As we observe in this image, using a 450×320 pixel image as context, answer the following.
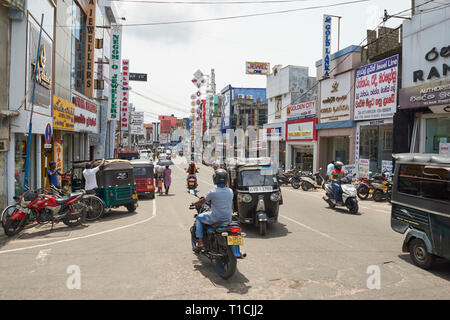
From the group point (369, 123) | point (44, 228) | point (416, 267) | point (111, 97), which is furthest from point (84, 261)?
point (111, 97)

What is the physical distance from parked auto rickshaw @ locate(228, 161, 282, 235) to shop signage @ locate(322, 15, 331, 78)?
54.1ft

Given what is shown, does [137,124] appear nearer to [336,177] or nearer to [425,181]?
[336,177]

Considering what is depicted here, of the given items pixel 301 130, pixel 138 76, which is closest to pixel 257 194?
pixel 301 130

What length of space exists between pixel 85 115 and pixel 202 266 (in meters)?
18.4

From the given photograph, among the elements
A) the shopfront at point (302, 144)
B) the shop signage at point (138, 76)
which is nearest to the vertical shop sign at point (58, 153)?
the shopfront at point (302, 144)

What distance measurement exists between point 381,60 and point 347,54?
3036 millimetres

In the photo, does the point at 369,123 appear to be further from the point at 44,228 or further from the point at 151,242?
the point at 44,228

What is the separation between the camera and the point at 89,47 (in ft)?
68.3

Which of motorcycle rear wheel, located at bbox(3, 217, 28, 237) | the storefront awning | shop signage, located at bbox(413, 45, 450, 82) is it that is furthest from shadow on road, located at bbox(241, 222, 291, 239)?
the storefront awning

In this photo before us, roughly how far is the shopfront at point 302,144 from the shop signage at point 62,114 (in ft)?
57.8

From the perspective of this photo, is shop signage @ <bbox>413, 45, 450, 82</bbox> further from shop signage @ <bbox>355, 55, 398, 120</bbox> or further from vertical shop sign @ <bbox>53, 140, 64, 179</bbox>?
vertical shop sign @ <bbox>53, 140, 64, 179</bbox>

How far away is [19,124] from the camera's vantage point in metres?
10.5

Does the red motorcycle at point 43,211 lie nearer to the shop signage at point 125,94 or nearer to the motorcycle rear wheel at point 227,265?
the motorcycle rear wheel at point 227,265

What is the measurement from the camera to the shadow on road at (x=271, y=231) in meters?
8.38
